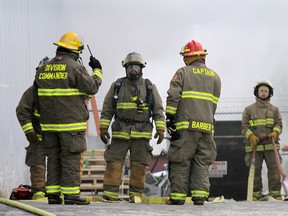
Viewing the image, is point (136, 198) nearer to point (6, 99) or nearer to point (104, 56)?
point (6, 99)

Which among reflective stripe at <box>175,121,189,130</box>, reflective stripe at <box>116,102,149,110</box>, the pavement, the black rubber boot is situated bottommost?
the pavement

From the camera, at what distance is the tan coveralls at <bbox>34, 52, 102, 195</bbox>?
806 centimetres

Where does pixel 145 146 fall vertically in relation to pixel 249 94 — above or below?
below

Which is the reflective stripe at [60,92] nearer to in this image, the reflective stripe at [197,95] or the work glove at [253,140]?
the reflective stripe at [197,95]

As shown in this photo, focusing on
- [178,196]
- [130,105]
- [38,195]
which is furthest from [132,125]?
[38,195]

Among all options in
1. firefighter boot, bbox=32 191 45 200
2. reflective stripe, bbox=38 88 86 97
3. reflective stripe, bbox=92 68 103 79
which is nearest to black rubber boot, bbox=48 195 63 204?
reflective stripe, bbox=38 88 86 97

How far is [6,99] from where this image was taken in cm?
Result: 1177

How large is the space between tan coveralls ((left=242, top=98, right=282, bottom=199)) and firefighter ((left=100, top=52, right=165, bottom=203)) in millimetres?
2777

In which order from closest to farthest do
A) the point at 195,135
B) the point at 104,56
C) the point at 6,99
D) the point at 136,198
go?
the point at 195,135
the point at 136,198
the point at 6,99
the point at 104,56

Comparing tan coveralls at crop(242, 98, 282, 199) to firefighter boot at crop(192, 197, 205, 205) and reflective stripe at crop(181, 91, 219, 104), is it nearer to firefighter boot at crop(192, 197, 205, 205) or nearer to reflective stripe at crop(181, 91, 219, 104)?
reflective stripe at crop(181, 91, 219, 104)

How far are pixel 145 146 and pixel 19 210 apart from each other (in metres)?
3.38

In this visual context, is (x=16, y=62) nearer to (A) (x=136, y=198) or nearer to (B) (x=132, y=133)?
(B) (x=132, y=133)

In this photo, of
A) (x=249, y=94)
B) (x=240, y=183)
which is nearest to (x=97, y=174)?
(x=240, y=183)

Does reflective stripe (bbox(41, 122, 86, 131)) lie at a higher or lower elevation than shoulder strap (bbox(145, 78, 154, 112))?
lower
